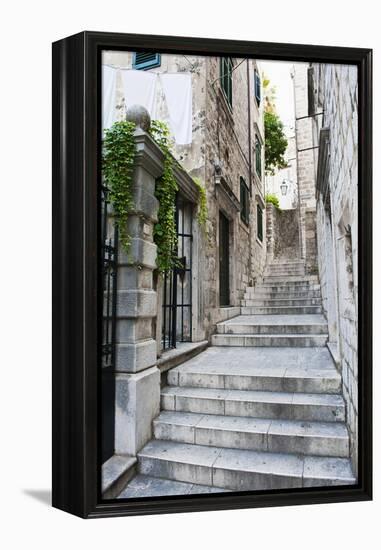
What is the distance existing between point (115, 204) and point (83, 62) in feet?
3.00

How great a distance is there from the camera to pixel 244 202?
A: 3600 mm

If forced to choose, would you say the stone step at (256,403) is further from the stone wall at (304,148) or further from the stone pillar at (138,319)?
the stone wall at (304,148)

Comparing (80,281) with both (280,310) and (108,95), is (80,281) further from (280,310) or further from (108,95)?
(280,310)

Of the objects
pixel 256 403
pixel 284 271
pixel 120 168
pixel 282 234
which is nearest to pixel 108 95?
pixel 120 168

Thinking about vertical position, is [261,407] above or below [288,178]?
below

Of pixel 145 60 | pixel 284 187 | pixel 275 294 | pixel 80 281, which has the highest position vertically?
pixel 145 60

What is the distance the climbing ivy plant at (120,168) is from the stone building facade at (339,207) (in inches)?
59.3

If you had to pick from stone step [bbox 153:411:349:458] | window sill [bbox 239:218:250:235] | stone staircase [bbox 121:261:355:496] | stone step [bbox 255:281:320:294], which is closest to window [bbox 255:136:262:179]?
window sill [bbox 239:218:250:235]

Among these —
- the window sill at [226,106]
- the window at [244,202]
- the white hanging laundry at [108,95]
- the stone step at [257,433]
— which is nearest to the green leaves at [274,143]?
the window at [244,202]

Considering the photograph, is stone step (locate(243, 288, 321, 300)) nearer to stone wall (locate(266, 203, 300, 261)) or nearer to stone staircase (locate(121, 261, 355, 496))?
stone staircase (locate(121, 261, 355, 496))

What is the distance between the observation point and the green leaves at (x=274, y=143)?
10.9ft

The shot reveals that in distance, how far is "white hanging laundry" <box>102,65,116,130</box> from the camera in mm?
2744

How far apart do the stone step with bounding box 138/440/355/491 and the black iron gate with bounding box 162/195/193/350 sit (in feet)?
3.01

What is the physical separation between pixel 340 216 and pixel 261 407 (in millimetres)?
1709
